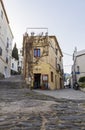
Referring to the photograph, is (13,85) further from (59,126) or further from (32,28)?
(59,126)

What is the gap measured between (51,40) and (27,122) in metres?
30.4

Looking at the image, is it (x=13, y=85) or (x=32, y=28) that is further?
(x=32, y=28)

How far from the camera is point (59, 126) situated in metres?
5.59

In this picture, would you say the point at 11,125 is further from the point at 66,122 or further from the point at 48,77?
the point at 48,77

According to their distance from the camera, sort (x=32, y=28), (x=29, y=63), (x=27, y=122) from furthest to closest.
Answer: (x=32, y=28), (x=29, y=63), (x=27, y=122)

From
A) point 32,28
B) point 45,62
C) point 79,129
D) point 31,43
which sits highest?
point 32,28

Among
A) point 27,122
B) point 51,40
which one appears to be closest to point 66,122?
point 27,122

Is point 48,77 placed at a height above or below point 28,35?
below

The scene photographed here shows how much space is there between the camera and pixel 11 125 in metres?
5.69

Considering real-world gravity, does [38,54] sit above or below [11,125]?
above

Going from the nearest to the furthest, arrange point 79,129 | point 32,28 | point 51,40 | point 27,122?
point 79,129, point 27,122, point 32,28, point 51,40

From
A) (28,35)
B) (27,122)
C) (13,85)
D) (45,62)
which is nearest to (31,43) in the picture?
(28,35)

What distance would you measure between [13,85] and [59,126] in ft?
61.1

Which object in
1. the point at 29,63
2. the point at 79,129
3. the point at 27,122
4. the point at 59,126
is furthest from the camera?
the point at 29,63
